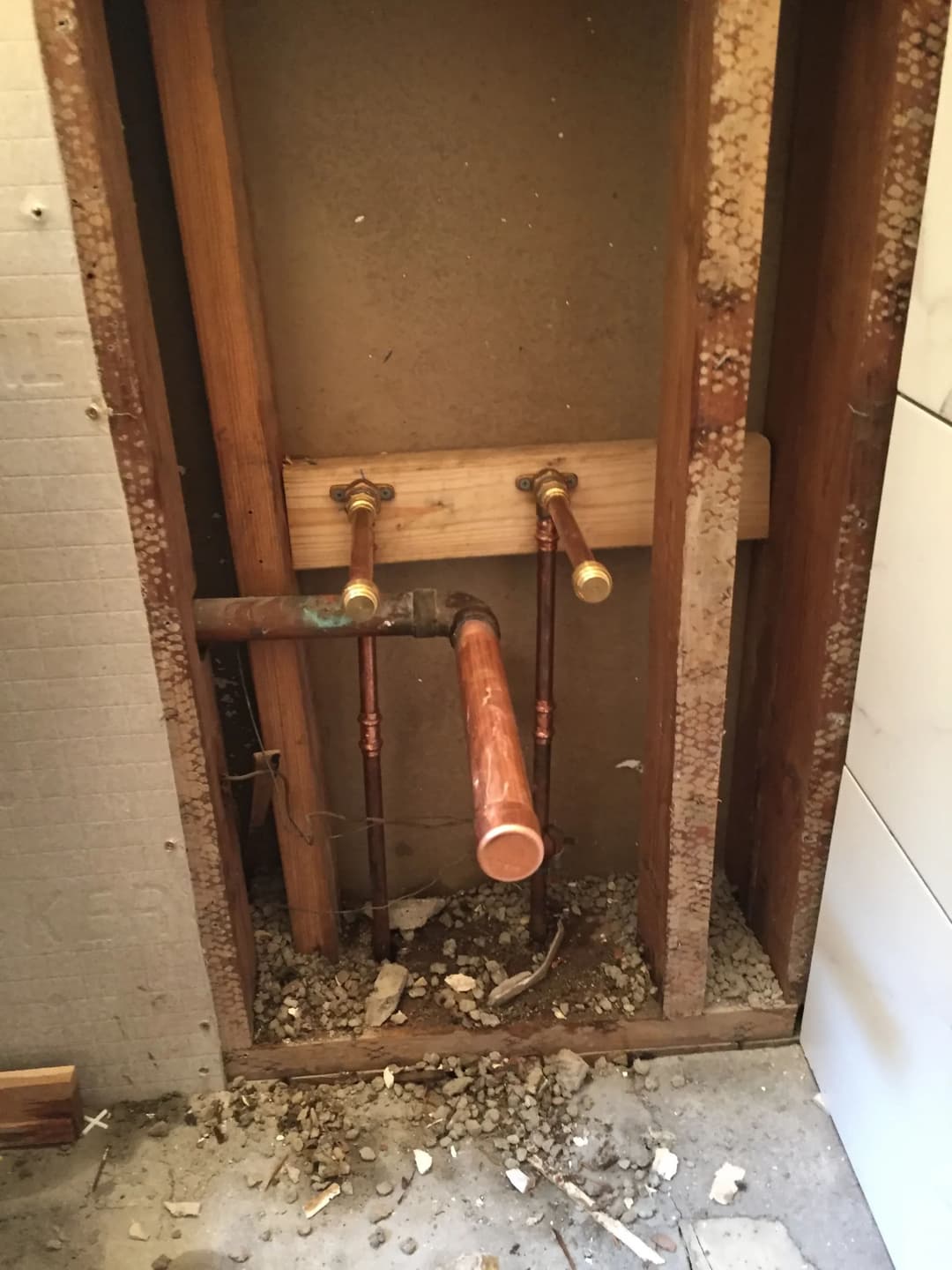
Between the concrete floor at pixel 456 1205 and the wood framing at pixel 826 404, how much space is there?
0.20 m

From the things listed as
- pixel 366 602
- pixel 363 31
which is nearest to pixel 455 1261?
pixel 366 602

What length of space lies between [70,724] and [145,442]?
11.6 inches

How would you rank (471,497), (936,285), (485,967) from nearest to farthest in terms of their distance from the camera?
(936,285)
(471,497)
(485,967)

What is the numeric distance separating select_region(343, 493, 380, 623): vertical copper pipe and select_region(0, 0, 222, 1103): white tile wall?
0.68 ft

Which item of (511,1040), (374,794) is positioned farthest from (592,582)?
(511,1040)

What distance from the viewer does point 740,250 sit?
899 millimetres

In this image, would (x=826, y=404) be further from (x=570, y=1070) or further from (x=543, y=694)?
(x=570, y=1070)

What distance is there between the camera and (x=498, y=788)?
0.68m

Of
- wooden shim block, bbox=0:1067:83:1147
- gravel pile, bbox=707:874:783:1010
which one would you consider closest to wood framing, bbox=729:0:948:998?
gravel pile, bbox=707:874:783:1010

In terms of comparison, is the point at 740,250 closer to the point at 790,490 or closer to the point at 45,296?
the point at 790,490

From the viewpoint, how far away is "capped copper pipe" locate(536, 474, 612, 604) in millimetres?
912

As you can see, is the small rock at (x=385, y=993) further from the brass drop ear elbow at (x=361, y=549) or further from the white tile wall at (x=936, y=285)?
the white tile wall at (x=936, y=285)

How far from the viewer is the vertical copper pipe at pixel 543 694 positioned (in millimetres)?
1146

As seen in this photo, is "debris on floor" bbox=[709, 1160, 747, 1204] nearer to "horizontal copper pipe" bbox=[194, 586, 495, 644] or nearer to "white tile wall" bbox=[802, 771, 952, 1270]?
"white tile wall" bbox=[802, 771, 952, 1270]
